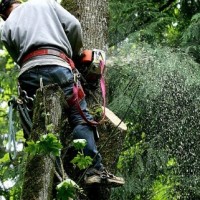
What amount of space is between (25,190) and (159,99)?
3.46 metres

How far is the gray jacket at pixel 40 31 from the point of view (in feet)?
13.3

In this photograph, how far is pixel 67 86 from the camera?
13.3 feet

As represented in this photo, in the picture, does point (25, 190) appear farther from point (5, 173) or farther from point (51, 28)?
point (5, 173)

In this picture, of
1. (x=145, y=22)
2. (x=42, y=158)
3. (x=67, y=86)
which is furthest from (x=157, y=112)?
(x=42, y=158)

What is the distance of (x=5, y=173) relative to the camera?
7.02 meters

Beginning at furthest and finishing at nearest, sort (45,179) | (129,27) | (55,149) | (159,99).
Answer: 1. (129,27)
2. (159,99)
3. (45,179)
4. (55,149)

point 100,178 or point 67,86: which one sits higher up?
point 67,86

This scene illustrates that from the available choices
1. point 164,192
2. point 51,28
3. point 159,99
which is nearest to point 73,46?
point 51,28

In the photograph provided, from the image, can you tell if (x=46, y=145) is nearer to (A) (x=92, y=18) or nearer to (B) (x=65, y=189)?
(B) (x=65, y=189)

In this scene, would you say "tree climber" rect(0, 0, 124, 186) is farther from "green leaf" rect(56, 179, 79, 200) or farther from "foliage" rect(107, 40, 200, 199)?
"foliage" rect(107, 40, 200, 199)

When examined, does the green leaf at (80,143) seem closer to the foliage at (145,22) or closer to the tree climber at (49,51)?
the tree climber at (49,51)

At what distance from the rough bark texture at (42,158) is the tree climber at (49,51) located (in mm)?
307

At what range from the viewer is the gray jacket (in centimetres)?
405

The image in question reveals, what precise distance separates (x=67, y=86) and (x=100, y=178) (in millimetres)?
706
